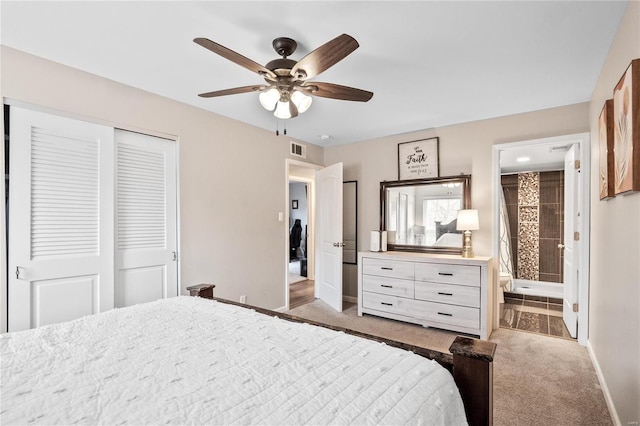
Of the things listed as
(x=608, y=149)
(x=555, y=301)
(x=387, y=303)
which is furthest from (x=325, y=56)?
(x=555, y=301)

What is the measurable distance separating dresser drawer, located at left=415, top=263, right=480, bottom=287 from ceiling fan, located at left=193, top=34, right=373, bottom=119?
7.00 ft

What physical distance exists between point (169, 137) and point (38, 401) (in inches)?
96.0

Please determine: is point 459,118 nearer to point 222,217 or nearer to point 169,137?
point 222,217

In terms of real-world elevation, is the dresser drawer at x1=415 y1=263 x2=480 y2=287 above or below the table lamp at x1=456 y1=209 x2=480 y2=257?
below

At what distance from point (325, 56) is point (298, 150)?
2.82m

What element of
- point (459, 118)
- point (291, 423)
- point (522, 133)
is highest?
point (459, 118)

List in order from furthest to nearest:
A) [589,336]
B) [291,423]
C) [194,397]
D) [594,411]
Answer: [589,336]
[594,411]
[194,397]
[291,423]

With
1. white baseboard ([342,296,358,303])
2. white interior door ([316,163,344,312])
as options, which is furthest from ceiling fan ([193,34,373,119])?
white baseboard ([342,296,358,303])

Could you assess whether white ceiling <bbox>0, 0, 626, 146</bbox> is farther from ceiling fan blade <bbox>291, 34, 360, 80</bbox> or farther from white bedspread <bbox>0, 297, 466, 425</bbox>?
white bedspread <bbox>0, 297, 466, 425</bbox>

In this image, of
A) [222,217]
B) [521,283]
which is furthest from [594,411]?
[521,283]

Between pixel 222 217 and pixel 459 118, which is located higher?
pixel 459 118

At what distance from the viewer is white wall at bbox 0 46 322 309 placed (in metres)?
2.26

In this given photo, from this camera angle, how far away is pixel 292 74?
181 centimetres

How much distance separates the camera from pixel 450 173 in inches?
150
